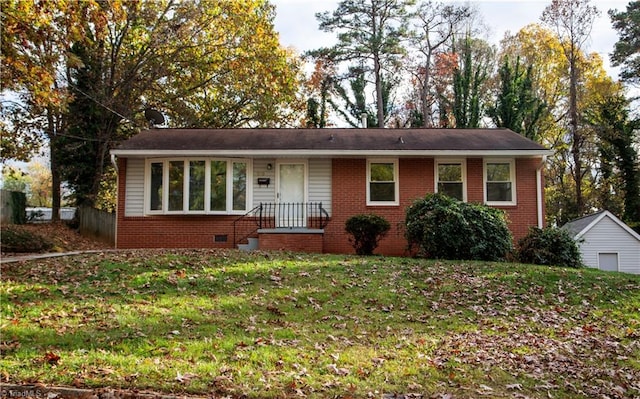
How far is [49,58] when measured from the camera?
10.1 meters

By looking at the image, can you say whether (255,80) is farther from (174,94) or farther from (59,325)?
(59,325)

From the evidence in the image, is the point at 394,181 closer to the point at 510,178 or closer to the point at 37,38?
the point at 510,178

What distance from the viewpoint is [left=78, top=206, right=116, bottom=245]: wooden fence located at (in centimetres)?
1892

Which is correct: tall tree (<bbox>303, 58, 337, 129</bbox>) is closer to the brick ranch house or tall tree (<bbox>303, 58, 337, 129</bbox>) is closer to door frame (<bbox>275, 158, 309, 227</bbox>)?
door frame (<bbox>275, 158, 309, 227</bbox>)

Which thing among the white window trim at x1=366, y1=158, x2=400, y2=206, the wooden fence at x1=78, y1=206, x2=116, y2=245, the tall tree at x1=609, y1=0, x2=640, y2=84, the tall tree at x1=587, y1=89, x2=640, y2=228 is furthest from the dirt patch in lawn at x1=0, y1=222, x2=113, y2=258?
the tall tree at x1=609, y1=0, x2=640, y2=84

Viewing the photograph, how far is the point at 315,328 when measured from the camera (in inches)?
241

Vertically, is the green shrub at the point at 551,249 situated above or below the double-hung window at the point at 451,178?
below

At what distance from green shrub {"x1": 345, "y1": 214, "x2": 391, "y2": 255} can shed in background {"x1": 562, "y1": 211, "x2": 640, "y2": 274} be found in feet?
28.6

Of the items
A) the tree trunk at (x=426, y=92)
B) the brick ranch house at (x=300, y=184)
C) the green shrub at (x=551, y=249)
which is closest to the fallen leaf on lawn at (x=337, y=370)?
the green shrub at (x=551, y=249)

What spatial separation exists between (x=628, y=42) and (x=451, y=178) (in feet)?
58.9

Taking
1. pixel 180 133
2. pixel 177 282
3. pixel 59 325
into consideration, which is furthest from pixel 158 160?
pixel 59 325

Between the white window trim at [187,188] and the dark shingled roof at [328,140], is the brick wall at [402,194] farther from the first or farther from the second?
the white window trim at [187,188]

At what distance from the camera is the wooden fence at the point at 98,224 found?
62.1ft

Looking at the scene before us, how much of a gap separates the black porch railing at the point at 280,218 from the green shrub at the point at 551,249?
19.6 feet
